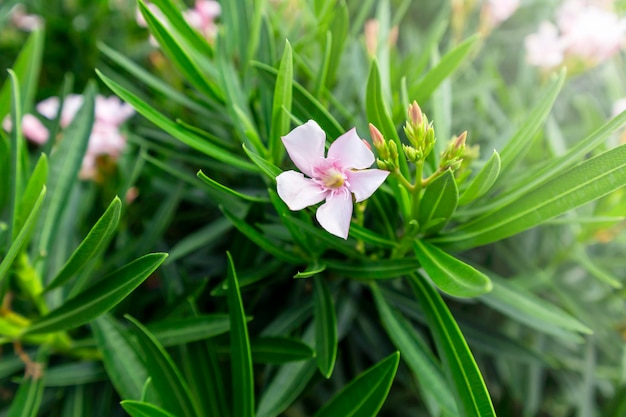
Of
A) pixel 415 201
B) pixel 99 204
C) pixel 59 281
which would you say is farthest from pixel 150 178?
pixel 415 201

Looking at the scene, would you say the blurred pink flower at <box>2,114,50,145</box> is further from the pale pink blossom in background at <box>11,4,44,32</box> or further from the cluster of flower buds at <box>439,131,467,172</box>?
the cluster of flower buds at <box>439,131,467,172</box>

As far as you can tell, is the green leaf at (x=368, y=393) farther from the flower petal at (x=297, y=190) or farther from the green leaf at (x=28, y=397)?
the green leaf at (x=28, y=397)

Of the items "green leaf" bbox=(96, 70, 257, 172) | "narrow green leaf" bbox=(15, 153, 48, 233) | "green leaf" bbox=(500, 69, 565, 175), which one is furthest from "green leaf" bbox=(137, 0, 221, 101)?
"green leaf" bbox=(500, 69, 565, 175)

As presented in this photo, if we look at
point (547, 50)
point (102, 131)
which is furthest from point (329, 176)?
point (547, 50)

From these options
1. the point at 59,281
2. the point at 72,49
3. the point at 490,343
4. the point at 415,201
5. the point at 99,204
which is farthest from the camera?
the point at 72,49

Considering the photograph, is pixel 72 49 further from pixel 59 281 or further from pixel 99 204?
pixel 59 281

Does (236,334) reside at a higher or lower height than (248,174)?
lower
